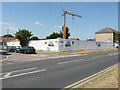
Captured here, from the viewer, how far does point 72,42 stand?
1318 inches

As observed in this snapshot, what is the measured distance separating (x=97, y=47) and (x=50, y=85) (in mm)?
42716

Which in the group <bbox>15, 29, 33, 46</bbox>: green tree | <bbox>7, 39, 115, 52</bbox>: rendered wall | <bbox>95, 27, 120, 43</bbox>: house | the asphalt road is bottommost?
the asphalt road

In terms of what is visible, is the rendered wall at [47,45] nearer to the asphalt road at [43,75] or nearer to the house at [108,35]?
the asphalt road at [43,75]

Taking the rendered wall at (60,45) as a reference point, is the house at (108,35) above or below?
above

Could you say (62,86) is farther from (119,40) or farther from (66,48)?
(119,40)

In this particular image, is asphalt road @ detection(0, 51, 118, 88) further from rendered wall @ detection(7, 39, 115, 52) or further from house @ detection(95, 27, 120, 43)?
house @ detection(95, 27, 120, 43)

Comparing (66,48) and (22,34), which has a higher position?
(22,34)

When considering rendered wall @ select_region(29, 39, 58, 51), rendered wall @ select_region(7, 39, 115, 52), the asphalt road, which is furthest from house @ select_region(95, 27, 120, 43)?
the asphalt road

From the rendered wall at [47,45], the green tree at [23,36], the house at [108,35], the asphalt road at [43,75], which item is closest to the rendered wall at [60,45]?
the rendered wall at [47,45]

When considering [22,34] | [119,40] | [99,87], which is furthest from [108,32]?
[99,87]

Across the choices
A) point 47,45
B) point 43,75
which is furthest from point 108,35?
point 43,75

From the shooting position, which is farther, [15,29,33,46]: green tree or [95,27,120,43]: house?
[95,27,120,43]: house

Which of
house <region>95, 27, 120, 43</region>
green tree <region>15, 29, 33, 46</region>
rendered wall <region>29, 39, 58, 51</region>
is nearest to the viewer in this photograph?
rendered wall <region>29, 39, 58, 51</region>

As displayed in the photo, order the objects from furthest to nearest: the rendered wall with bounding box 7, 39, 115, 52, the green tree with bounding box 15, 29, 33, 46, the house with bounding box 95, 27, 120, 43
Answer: the house with bounding box 95, 27, 120, 43 → the green tree with bounding box 15, 29, 33, 46 → the rendered wall with bounding box 7, 39, 115, 52
